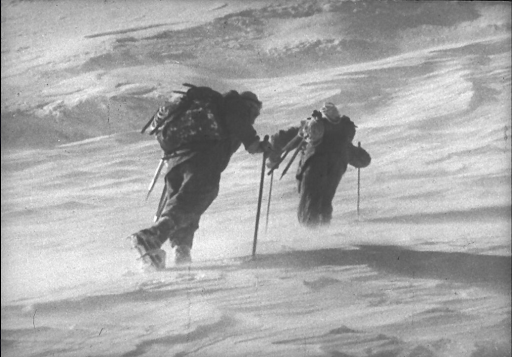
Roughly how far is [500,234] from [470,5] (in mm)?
1465

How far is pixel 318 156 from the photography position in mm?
5008

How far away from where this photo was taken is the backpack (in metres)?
4.69

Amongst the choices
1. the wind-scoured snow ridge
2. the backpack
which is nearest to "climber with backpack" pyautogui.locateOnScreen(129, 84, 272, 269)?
the backpack

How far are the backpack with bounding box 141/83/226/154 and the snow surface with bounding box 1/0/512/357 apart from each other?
0.31 feet

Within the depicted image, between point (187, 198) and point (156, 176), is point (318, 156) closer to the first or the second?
point (187, 198)

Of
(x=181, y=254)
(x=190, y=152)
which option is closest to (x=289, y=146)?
(x=190, y=152)

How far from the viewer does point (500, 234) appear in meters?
5.27

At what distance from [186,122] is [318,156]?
0.82m

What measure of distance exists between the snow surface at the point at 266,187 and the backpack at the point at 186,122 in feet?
0.31

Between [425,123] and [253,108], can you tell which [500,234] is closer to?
[425,123]

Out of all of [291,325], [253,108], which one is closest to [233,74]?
[253,108]

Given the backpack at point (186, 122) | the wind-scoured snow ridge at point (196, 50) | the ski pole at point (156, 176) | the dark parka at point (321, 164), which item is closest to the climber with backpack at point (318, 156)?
the dark parka at point (321, 164)

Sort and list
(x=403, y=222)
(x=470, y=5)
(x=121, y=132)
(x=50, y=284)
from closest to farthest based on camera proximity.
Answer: (x=50, y=284)
(x=121, y=132)
(x=403, y=222)
(x=470, y=5)

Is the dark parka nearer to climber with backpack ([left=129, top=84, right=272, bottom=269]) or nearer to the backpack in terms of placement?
climber with backpack ([left=129, top=84, right=272, bottom=269])
